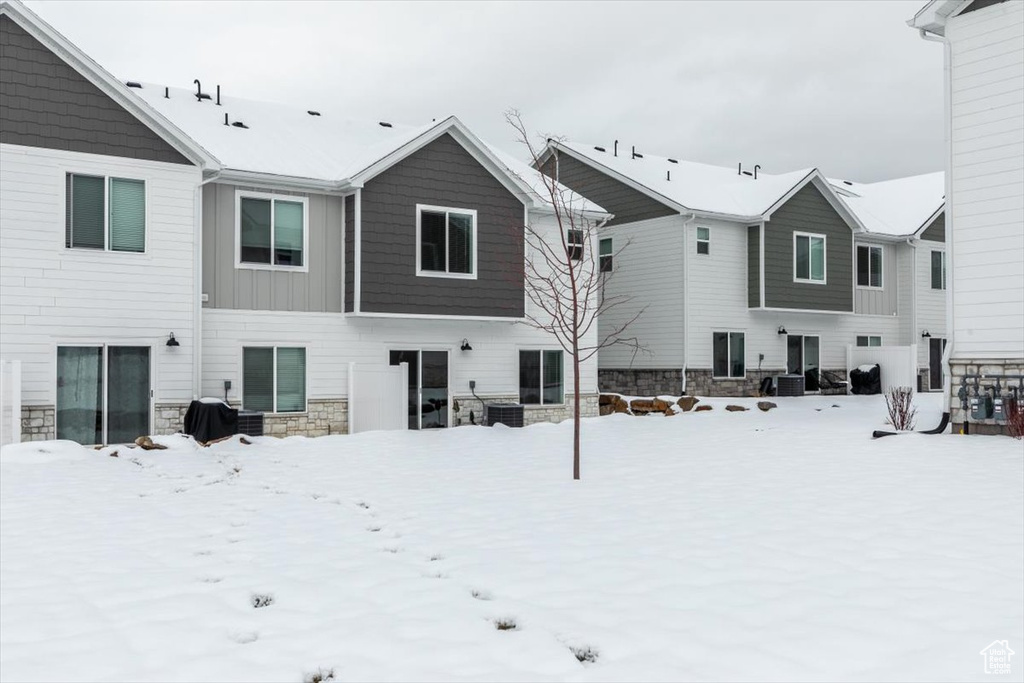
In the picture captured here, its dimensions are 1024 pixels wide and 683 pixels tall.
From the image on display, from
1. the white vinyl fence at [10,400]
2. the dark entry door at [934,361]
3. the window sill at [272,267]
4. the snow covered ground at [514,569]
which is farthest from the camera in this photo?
the dark entry door at [934,361]

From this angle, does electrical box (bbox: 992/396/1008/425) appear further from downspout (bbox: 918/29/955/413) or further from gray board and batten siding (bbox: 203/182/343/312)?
gray board and batten siding (bbox: 203/182/343/312)

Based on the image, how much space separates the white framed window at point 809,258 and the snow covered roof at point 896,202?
1.78m

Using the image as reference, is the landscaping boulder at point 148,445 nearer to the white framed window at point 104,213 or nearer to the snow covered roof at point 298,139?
the white framed window at point 104,213

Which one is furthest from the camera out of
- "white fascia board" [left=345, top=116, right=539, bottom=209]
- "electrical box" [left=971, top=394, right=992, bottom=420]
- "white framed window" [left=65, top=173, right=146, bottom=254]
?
"white fascia board" [left=345, top=116, right=539, bottom=209]

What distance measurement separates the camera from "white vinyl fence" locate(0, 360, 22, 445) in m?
13.8

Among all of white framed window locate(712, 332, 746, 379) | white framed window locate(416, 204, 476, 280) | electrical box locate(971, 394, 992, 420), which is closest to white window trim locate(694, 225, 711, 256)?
white framed window locate(712, 332, 746, 379)

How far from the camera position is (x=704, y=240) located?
24.8 meters

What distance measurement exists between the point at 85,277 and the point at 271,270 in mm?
3503

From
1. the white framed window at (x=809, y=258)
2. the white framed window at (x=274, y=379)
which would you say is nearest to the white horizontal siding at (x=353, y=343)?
the white framed window at (x=274, y=379)

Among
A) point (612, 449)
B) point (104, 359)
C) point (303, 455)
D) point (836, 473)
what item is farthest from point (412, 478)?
point (104, 359)

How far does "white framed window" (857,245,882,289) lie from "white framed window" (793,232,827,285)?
233 cm

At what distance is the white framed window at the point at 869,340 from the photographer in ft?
92.8

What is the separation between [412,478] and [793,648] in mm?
7356

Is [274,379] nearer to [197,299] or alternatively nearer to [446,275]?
[197,299]
